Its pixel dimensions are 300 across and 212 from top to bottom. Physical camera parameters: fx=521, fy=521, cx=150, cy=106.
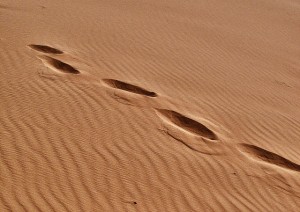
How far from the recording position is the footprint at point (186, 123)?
18.6ft

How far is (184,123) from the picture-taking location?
586 cm

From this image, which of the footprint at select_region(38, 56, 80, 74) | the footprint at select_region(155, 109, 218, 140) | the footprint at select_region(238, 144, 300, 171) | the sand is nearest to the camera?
the sand

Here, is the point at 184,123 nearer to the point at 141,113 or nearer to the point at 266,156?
→ the point at 141,113

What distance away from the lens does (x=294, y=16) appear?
12.6 meters

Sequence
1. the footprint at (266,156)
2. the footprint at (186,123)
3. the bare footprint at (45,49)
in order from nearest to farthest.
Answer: the footprint at (266,156) < the footprint at (186,123) < the bare footprint at (45,49)

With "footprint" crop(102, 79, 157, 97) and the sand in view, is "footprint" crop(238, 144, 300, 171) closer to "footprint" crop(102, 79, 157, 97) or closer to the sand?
the sand

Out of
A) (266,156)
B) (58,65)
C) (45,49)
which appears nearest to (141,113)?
(266,156)

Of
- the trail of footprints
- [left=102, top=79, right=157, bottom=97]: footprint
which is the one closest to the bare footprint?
the trail of footprints

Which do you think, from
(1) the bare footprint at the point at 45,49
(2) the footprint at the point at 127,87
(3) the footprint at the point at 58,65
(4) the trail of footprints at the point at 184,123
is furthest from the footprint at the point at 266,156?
(1) the bare footprint at the point at 45,49

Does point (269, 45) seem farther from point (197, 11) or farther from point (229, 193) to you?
point (229, 193)

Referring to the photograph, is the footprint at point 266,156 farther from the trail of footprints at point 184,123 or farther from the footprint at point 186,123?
the footprint at point 186,123

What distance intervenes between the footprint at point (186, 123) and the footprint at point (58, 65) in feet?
4.80

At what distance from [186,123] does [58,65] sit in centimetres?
205

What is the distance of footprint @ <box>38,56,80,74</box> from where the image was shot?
6.79 m
